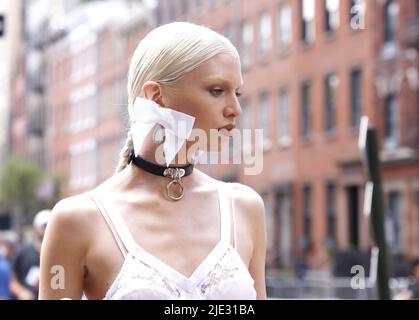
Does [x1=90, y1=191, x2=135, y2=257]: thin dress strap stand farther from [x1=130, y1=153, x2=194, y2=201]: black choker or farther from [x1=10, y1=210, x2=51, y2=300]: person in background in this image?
[x1=10, y1=210, x2=51, y2=300]: person in background

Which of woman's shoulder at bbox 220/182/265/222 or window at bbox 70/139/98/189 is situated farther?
window at bbox 70/139/98/189

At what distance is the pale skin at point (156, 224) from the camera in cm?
191

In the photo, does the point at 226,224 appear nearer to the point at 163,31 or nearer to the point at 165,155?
the point at 165,155

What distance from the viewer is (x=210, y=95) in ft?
6.31

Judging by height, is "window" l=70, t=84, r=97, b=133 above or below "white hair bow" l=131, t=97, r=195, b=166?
above

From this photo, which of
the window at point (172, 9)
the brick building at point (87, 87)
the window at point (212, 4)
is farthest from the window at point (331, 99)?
the window at point (172, 9)

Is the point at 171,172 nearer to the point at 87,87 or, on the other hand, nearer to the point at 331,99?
the point at 87,87

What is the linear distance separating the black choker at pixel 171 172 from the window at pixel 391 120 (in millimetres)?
32517

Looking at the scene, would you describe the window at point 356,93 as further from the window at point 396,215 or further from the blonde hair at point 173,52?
the blonde hair at point 173,52

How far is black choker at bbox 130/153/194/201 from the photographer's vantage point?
77.9 inches

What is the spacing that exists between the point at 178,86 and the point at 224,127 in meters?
0.09

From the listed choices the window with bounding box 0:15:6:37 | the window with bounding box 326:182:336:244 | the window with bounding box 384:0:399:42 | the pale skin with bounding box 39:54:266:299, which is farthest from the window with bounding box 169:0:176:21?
the window with bounding box 384:0:399:42

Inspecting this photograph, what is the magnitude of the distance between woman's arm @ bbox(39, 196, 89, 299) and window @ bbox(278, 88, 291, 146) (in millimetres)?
31823
